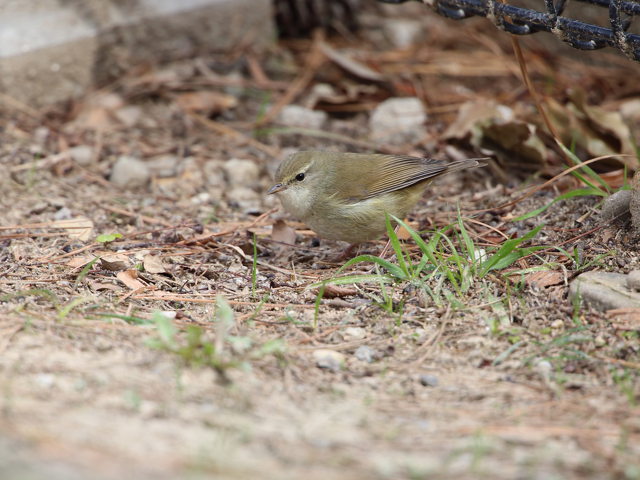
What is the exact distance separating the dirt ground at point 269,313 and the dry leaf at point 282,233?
0.6 inches

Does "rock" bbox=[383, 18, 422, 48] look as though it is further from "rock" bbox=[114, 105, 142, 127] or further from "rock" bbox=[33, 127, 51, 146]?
"rock" bbox=[33, 127, 51, 146]

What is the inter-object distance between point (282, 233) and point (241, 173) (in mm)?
1098

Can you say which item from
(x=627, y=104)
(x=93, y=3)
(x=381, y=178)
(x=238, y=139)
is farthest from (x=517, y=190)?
(x=93, y=3)

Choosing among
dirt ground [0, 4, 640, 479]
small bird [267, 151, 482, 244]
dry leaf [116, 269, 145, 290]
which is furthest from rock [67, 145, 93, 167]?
dry leaf [116, 269, 145, 290]

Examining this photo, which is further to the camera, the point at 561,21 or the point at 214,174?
the point at 214,174

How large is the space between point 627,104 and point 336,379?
4658 mm

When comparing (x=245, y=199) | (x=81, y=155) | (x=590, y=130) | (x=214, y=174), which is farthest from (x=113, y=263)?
(x=590, y=130)

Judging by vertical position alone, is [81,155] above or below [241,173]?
above

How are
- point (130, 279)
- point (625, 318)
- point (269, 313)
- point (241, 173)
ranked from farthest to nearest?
point (241, 173), point (130, 279), point (269, 313), point (625, 318)

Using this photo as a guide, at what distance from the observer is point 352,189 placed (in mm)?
5266

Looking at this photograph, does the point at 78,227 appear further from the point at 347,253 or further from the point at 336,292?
the point at 336,292

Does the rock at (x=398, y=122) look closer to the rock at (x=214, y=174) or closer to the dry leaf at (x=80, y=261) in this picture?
the rock at (x=214, y=174)

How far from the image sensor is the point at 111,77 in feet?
23.9

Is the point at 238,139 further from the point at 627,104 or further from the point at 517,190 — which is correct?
the point at 627,104
